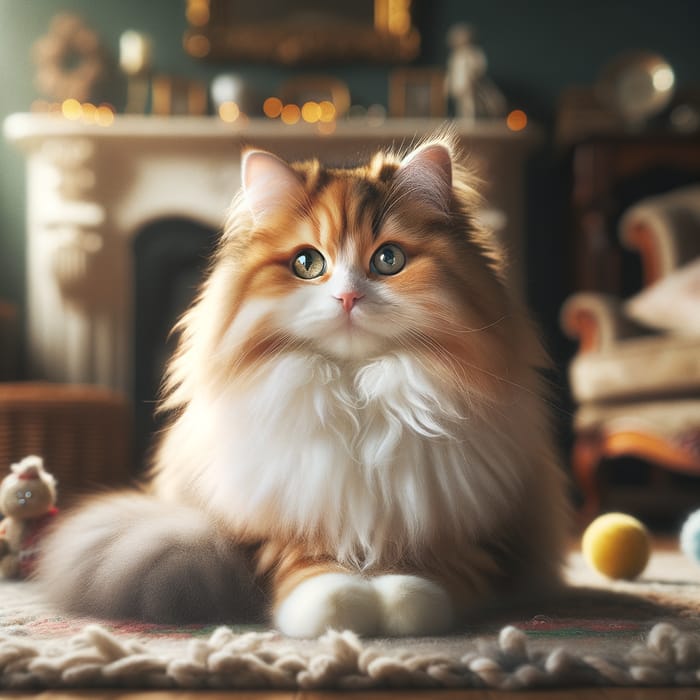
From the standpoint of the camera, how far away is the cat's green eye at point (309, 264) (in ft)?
3.51

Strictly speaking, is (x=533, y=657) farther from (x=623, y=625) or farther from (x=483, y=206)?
(x=483, y=206)

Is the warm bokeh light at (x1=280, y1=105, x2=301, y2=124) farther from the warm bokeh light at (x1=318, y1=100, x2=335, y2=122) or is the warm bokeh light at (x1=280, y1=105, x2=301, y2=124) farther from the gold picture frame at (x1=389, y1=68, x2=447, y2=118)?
the gold picture frame at (x1=389, y1=68, x2=447, y2=118)

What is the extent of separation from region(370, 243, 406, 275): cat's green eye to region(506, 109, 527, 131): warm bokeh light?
2.80 metres

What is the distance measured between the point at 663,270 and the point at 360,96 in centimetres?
146

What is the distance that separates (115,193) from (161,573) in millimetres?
2701

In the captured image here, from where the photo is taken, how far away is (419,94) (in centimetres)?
372

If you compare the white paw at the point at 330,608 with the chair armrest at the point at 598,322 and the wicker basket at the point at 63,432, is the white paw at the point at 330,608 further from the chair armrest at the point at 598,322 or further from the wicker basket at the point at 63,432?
the chair armrest at the point at 598,322

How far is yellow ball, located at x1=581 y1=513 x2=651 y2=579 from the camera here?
1.48 m

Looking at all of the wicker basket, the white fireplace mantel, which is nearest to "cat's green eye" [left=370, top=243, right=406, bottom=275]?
the wicker basket

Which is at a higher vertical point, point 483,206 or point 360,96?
point 360,96

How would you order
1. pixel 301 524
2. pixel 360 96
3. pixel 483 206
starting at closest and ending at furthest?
pixel 301 524 < pixel 483 206 < pixel 360 96

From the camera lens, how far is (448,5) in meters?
3.77

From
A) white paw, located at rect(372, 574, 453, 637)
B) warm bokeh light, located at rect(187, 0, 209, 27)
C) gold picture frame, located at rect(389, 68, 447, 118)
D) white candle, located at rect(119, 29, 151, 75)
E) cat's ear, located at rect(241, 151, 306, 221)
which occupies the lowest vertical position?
white paw, located at rect(372, 574, 453, 637)

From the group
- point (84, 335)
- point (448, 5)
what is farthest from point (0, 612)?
point (448, 5)
